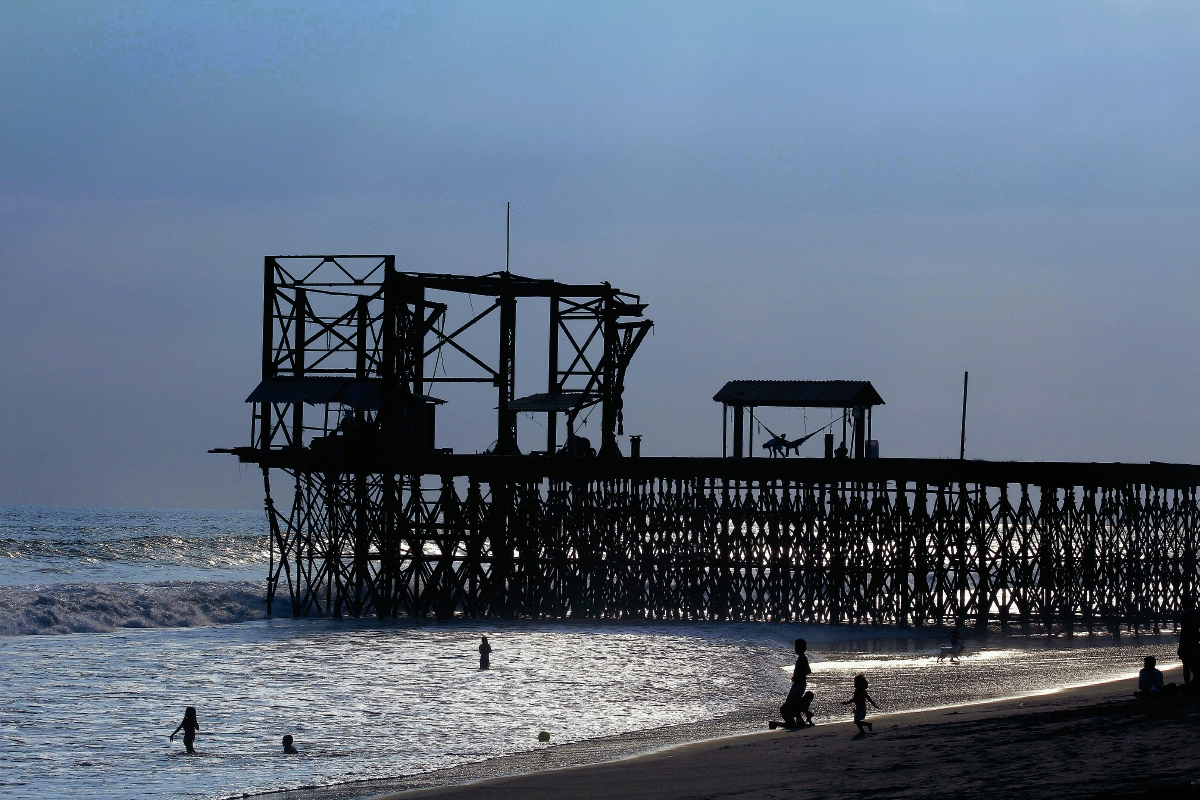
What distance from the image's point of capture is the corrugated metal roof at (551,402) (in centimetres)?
3969

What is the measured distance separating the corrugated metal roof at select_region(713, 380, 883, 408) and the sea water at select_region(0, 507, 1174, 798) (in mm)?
6309

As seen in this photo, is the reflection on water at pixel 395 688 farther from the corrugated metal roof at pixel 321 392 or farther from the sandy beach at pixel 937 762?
the corrugated metal roof at pixel 321 392

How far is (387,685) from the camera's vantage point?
25.5 meters

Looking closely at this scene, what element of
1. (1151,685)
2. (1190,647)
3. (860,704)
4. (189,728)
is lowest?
(189,728)

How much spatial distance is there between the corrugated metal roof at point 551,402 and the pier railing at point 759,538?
8.60 feet

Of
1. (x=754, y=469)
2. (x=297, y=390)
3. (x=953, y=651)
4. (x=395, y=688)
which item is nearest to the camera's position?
(x=395, y=688)

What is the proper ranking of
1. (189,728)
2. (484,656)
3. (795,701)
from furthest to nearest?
1. (484,656)
2. (189,728)
3. (795,701)

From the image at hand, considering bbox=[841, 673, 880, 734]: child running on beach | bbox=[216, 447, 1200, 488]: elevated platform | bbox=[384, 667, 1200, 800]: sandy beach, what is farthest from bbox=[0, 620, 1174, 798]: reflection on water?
bbox=[216, 447, 1200, 488]: elevated platform

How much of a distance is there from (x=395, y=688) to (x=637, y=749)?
25.8 feet

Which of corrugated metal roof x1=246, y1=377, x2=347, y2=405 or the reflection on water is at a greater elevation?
corrugated metal roof x1=246, y1=377, x2=347, y2=405

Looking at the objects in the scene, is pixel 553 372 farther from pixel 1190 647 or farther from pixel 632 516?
pixel 1190 647

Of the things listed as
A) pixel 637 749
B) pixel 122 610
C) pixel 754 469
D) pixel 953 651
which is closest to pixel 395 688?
pixel 637 749

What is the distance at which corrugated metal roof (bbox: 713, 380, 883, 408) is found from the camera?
3703cm

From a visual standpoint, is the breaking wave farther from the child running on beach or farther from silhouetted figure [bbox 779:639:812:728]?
the child running on beach
